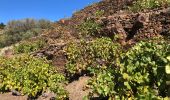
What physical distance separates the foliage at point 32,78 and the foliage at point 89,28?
2165mm

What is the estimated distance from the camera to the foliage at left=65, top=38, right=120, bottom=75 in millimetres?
11820

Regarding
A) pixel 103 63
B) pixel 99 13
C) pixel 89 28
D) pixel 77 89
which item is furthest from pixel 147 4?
pixel 77 89

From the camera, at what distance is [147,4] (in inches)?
602

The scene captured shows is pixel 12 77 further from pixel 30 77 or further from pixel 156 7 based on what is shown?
pixel 156 7

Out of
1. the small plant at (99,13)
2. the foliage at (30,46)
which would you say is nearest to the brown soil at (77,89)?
the foliage at (30,46)

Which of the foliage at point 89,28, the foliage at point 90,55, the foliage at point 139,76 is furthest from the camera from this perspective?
the foliage at point 89,28

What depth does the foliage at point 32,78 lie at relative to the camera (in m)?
11.7

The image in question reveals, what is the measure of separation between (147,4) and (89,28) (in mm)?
2243

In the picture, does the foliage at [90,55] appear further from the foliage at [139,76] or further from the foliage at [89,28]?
the foliage at [139,76]

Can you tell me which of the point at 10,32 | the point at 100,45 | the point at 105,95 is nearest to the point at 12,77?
the point at 100,45

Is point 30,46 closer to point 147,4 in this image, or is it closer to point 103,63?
point 147,4

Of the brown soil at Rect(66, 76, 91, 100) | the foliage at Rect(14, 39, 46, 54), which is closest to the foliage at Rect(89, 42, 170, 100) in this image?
the brown soil at Rect(66, 76, 91, 100)

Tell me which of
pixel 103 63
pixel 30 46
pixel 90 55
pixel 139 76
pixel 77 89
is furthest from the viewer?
pixel 30 46

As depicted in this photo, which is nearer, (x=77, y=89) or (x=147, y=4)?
(x=77, y=89)
